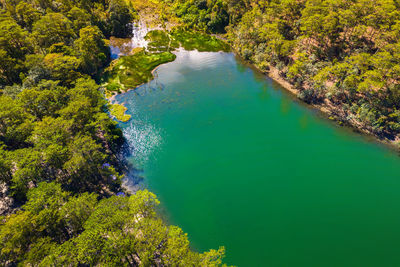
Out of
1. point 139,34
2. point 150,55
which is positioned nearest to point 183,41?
point 150,55

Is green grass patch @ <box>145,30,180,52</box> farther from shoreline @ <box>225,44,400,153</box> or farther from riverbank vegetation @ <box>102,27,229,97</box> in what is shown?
shoreline @ <box>225,44,400,153</box>

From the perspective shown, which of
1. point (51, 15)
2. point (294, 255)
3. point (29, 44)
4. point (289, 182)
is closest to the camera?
point (294, 255)

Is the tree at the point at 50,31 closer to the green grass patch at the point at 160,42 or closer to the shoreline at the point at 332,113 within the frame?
the green grass patch at the point at 160,42

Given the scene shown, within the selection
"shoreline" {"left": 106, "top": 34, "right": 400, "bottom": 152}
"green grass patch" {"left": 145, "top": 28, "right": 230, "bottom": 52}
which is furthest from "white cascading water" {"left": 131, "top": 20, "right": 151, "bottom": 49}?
"shoreline" {"left": 106, "top": 34, "right": 400, "bottom": 152}

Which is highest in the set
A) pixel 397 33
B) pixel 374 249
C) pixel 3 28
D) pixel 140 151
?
pixel 397 33

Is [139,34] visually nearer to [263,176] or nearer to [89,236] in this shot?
[263,176]

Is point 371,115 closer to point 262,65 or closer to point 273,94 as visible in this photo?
point 273,94

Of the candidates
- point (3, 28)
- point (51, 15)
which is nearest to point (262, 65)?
point (51, 15)
